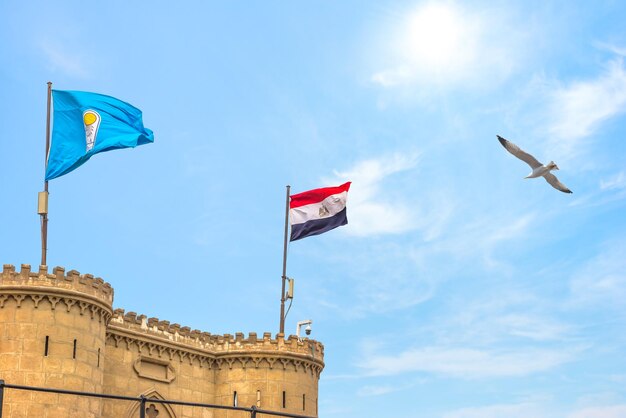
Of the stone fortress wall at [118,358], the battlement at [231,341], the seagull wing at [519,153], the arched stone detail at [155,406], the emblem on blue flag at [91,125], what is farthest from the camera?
the battlement at [231,341]

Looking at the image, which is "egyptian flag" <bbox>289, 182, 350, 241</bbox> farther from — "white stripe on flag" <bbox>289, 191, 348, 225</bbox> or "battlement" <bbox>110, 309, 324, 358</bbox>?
"battlement" <bbox>110, 309, 324, 358</bbox>

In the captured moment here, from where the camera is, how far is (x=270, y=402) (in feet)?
173

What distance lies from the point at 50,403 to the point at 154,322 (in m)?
11.0

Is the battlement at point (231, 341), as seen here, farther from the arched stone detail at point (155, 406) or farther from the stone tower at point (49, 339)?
the stone tower at point (49, 339)

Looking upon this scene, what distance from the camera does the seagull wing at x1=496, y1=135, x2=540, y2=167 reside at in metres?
37.3

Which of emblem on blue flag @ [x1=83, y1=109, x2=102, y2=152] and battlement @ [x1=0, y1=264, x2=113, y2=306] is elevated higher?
emblem on blue flag @ [x1=83, y1=109, x2=102, y2=152]

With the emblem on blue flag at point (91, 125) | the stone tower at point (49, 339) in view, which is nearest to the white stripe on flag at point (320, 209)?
the emblem on blue flag at point (91, 125)

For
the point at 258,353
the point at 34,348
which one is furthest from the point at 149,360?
the point at 34,348

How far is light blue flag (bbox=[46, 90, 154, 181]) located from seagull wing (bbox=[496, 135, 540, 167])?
18.8m

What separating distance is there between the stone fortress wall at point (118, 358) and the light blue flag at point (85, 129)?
5737mm

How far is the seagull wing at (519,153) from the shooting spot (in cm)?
3731

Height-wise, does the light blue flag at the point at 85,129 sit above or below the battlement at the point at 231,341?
above

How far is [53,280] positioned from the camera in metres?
43.3

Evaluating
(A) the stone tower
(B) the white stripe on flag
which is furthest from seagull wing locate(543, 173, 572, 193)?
(A) the stone tower
